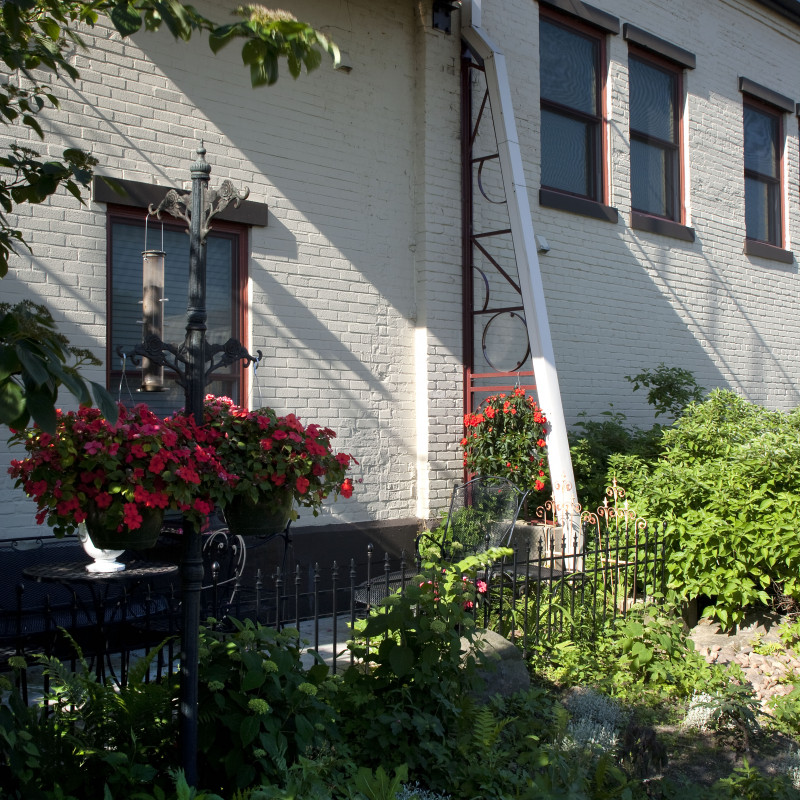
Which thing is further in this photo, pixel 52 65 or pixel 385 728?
pixel 52 65

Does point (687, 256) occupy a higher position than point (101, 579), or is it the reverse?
point (687, 256)

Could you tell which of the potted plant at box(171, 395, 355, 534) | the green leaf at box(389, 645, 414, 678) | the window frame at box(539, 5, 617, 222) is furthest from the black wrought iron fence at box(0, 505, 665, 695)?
the window frame at box(539, 5, 617, 222)

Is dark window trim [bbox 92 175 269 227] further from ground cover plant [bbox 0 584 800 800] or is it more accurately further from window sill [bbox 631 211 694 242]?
window sill [bbox 631 211 694 242]

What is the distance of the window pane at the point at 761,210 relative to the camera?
11.7 metres

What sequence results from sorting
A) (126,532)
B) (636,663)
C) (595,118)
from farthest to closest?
(595,118)
(636,663)
(126,532)

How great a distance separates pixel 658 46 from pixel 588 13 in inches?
46.9

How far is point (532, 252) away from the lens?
7.80m

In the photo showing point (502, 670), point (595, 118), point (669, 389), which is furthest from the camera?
point (595, 118)

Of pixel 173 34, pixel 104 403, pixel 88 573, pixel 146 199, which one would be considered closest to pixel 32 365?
pixel 104 403

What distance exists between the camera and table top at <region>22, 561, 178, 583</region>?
4234mm

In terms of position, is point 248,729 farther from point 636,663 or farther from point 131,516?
point 636,663

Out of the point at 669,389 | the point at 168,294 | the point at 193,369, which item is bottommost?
the point at 193,369

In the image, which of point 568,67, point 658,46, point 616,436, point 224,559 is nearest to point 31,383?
point 224,559

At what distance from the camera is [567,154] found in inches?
370
